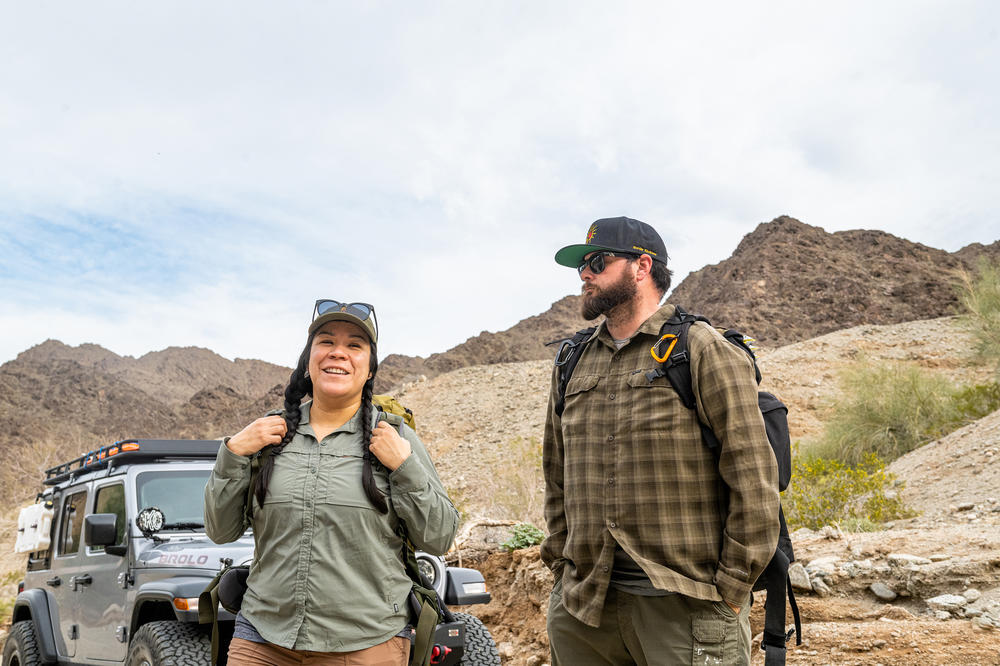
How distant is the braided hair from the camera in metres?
2.40

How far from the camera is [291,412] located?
2602 mm

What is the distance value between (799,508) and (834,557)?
314 centimetres

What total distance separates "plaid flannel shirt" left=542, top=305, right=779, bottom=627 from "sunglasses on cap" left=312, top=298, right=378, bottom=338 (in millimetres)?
763

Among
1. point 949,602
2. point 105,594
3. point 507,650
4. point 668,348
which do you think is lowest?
point 507,650

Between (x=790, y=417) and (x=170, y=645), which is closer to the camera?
(x=170, y=645)

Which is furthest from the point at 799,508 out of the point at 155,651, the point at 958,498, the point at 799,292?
the point at 799,292

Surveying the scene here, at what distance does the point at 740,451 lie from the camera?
2.31 m

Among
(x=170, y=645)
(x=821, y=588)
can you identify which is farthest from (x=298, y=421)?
(x=821, y=588)

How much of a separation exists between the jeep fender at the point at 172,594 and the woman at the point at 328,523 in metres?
1.67

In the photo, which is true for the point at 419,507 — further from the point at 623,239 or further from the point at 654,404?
the point at 623,239

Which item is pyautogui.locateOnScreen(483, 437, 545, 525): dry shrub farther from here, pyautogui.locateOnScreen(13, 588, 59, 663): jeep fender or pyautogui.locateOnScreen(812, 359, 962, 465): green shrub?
pyautogui.locateOnScreen(13, 588, 59, 663): jeep fender

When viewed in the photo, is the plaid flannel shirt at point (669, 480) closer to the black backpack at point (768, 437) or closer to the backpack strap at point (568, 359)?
the black backpack at point (768, 437)

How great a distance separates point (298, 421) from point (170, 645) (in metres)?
1.96

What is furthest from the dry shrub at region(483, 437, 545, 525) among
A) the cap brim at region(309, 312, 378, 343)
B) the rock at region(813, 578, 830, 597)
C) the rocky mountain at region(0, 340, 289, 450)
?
the rocky mountain at region(0, 340, 289, 450)
